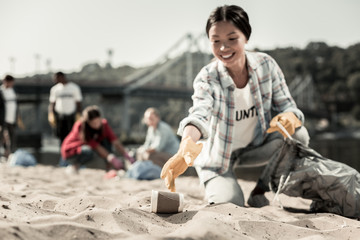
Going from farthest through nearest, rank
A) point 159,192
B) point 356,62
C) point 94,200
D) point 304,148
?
1. point 356,62
2. point 304,148
3. point 94,200
4. point 159,192

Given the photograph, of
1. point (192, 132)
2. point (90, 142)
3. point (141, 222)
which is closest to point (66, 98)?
point (90, 142)

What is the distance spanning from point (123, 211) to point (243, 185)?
1.94 meters

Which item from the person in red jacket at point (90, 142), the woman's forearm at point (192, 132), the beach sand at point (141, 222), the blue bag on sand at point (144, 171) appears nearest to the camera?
the beach sand at point (141, 222)

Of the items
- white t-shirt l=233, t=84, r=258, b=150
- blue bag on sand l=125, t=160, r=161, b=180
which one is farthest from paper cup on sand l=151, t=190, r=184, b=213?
blue bag on sand l=125, t=160, r=161, b=180

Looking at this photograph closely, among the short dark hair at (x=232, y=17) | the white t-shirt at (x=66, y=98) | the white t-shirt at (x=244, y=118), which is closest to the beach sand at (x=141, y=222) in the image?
the white t-shirt at (x=244, y=118)

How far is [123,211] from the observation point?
5.16 feet

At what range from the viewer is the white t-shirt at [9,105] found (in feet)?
18.2

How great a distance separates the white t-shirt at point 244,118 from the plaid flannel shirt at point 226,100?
0.03 metres

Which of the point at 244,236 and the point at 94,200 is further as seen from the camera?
the point at 94,200

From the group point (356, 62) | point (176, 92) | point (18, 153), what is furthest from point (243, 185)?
point (356, 62)

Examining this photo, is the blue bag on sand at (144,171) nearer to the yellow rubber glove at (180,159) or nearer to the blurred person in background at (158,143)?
the blurred person in background at (158,143)

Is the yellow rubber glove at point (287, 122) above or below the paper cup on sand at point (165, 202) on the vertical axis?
above

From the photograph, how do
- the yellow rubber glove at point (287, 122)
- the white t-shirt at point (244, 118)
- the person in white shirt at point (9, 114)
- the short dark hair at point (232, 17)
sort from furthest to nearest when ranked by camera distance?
the person in white shirt at point (9, 114) < the white t-shirt at point (244, 118) < the yellow rubber glove at point (287, 122) < the short dark hair at point (232, 17)

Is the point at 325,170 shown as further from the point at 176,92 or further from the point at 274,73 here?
the point at 176,92
